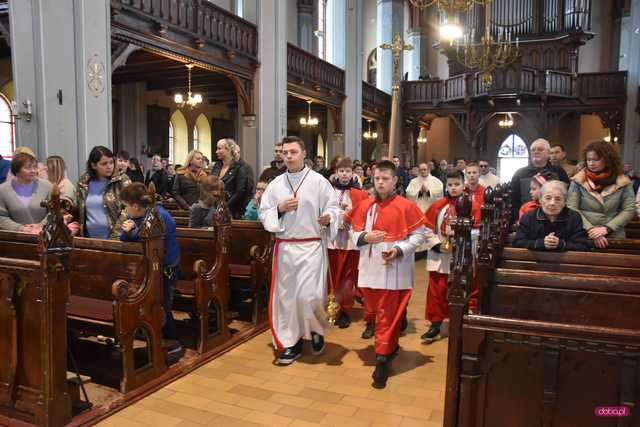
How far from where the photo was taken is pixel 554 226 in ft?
11.8

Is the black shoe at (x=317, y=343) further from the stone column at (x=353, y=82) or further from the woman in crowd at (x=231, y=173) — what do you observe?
the stone column at (x=353, y=82)

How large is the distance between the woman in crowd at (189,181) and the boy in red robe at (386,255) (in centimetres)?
334

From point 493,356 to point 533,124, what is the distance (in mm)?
18280

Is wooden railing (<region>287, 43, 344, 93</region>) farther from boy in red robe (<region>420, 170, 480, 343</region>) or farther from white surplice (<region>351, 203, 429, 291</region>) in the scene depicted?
white surplice (<region>351, 203, 429, 291</region>)

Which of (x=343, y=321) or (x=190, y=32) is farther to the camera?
(x=190, y=32)

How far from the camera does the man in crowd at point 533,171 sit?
5277 mm

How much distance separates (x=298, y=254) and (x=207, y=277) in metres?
0.84

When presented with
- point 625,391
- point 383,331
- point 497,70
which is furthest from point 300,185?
point 497,70

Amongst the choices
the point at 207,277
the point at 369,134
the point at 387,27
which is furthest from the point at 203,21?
the point at 369,134

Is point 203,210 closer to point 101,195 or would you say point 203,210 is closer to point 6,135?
point 101,195

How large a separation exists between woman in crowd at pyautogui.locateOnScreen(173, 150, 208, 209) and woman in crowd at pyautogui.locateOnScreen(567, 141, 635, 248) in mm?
4590

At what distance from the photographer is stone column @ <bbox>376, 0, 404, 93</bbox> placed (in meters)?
20.1

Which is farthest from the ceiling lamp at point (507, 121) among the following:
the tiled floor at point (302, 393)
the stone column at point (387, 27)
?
the tiled floor at point (302, 393)

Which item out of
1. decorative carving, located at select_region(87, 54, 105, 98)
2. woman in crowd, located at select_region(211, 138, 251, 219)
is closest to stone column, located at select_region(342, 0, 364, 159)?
decorative carving, located at select_region(87, 54, 105, 98)
